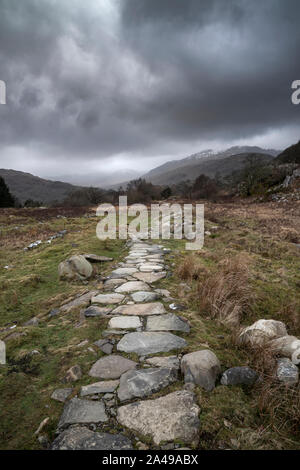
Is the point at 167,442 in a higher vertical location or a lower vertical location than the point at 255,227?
lower

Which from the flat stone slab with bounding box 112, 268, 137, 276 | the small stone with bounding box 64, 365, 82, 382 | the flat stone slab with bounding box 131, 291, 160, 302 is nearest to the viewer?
the small stone with bounding box 64, 365, 82, 382

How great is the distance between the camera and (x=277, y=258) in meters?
6.80

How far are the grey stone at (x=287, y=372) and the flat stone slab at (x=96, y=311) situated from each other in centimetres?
214

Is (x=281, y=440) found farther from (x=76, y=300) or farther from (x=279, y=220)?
(x=279, y=220)

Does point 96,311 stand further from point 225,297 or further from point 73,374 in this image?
point 225,297

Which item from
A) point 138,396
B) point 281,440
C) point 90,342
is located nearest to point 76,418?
point 138,396

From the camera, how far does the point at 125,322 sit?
→ 316 centimetres

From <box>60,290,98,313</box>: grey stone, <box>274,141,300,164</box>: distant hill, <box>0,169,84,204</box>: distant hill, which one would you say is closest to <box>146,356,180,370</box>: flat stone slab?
<box>60,290,98,313</box>: grey stone

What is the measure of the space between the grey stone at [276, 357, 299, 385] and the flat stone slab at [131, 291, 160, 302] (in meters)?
1.98

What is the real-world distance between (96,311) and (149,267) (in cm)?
215

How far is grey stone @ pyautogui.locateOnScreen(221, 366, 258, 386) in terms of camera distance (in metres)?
2.06

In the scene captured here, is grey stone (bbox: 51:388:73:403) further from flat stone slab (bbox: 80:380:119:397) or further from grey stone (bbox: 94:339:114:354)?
grey stone (bbox: 94:339:114:354)
